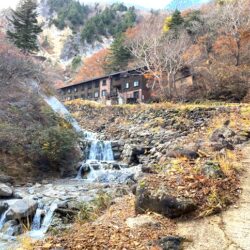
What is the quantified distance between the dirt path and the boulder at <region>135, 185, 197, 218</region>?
0.27 metres

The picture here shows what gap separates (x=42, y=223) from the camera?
9820mm

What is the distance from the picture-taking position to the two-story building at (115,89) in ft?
134

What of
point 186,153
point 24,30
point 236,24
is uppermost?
point 24,30

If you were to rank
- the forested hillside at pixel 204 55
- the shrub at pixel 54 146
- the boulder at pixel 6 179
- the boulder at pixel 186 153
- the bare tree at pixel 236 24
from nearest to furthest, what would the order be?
the boulder at pixel 186 153 < the boulder at pixel 6 179 < the shrub at pixel 54 146 < the forested hillside at pixel 204 55 < the bare tree at pixel 236 24

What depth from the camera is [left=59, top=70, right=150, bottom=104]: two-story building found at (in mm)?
40875

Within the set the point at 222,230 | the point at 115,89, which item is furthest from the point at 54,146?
the point at 115,89

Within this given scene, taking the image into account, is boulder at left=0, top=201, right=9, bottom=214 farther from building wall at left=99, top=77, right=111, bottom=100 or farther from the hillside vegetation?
building wall at left=99, top=77, right=111, bottom=100

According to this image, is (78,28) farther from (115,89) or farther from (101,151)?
(101,151)

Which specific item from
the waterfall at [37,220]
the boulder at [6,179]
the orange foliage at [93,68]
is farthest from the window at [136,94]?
the waterfall at [37,220]

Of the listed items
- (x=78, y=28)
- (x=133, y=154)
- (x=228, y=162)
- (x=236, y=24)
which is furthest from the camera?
(x=78, y=28)

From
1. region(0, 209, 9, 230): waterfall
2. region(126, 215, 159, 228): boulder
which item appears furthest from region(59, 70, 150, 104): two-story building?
region(126, 215, 159, 228): boulder

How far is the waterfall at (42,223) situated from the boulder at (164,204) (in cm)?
444

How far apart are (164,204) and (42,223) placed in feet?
18.9

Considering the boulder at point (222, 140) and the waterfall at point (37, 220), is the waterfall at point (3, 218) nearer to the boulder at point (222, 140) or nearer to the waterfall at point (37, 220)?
the waterfall at point (37, 220)
